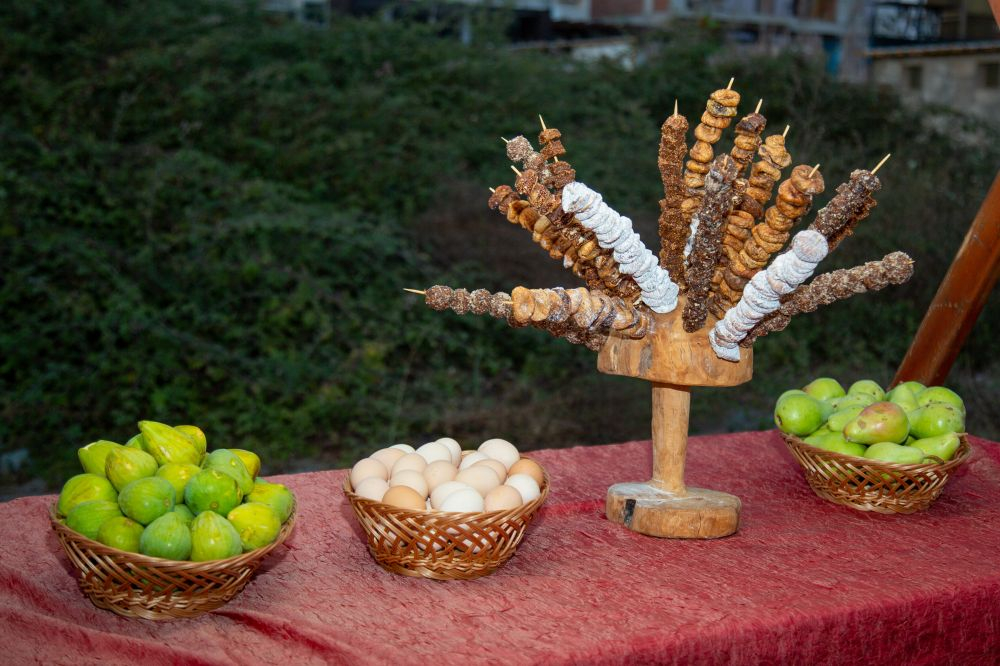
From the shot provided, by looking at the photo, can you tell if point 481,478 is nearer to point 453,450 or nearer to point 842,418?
point 453,450

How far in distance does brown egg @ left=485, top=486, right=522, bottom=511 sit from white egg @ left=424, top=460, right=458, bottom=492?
0.32 ft

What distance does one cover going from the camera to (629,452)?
243cm

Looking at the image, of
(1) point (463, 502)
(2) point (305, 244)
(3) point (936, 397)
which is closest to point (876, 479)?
(3) point (936, 397)

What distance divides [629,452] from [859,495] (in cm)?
59

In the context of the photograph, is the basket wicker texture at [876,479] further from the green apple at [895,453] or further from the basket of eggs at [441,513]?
the basket of eggs at [441,513]

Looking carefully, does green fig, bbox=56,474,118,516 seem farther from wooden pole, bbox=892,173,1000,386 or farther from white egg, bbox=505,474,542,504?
wooden pole, bbox=892,173,1000,386

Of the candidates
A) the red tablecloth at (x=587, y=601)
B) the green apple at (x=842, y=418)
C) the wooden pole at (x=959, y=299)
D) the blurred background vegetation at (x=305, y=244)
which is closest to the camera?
the red tablecloth at (x=587, y=601)

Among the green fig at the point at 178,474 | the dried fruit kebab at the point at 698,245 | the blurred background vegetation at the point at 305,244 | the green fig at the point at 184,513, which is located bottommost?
the blurred background vegetation at the point at 305,244

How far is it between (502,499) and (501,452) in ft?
0.80

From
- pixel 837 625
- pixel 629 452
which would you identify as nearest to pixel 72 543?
pixel 837 625

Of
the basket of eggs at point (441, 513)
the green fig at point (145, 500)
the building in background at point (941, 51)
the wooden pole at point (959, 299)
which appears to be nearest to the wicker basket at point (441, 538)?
the basket of eggs at point (441, 513)

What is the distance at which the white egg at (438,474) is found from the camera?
5.47ft

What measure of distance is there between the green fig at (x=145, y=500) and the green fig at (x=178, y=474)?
1.6 inches

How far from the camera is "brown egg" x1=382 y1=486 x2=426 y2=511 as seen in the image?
5.14 ft
